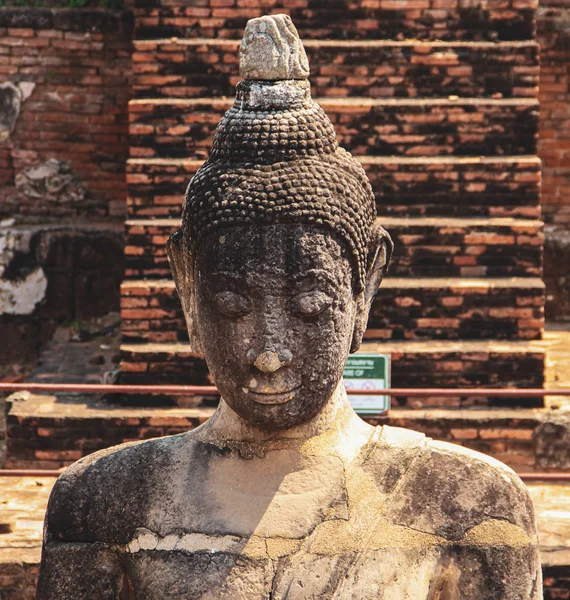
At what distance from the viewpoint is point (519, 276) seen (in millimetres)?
7801

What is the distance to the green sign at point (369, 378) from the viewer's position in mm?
7402

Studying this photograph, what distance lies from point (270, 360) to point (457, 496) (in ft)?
1.77

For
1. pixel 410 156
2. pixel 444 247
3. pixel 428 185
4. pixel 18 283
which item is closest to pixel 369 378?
pixel 444 247

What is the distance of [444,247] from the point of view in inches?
305

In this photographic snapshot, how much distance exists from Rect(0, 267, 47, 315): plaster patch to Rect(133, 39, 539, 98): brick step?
110 inches

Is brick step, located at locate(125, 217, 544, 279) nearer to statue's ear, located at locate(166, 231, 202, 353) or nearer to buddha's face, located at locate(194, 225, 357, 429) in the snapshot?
statue's ear, located at locate(166, 231, 202, 353)

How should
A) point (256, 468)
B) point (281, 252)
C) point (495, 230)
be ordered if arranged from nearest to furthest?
point (281, 252) → point (256, 468) → point (495, 230)

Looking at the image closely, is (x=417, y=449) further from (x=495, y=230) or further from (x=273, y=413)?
(x=495, y=230)

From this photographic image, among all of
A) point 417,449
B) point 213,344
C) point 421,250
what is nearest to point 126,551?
point 213,344

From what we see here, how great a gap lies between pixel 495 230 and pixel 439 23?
1.41m

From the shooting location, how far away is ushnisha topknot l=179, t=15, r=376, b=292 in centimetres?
272

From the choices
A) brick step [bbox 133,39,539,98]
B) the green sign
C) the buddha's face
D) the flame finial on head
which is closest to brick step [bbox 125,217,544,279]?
the green sign

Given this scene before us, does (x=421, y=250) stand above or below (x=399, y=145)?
below

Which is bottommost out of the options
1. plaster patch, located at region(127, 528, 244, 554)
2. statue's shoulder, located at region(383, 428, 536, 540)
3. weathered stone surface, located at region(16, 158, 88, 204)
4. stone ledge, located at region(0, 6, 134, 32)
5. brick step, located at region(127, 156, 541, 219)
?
weathered stone surface, located at region(16, 158, 88, 204)
